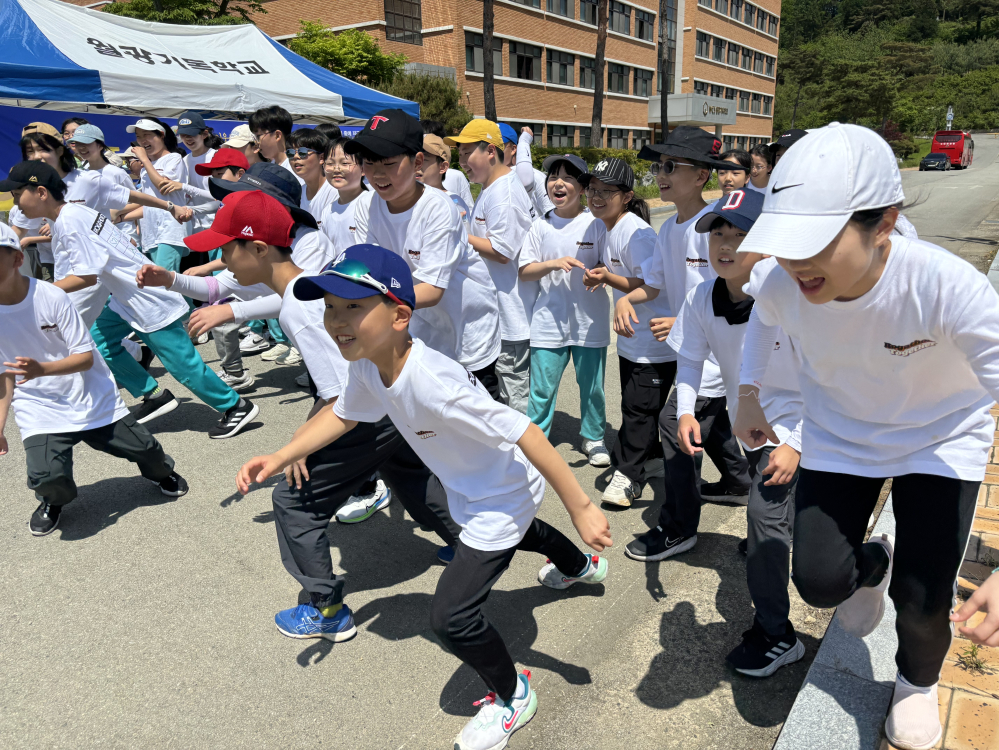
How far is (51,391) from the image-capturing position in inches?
161

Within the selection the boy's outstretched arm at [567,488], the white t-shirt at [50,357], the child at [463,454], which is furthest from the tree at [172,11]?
the boy's outstretched arm at [567,488]

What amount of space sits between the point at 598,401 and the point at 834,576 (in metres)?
2.67

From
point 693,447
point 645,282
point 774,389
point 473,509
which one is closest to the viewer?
point 473,509

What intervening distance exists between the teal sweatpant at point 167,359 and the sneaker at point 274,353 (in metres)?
1.94

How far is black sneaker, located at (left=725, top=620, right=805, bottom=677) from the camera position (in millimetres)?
2795

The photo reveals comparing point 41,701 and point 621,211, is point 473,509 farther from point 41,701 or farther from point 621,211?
point 621,211

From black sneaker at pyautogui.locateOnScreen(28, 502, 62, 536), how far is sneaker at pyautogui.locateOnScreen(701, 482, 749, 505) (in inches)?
154

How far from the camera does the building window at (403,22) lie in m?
38.1

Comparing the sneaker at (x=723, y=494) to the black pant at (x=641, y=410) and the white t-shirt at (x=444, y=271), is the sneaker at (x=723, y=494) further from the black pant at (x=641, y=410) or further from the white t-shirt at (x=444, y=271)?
the white t-shirt at (x=444, y=271)

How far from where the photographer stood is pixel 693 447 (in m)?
2.96

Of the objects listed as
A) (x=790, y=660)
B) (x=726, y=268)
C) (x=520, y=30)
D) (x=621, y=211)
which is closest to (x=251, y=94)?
(x=621, y=211)

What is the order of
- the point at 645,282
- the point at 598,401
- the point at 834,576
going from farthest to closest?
the point at 598,401, the point at 645,282, the point at 834,576

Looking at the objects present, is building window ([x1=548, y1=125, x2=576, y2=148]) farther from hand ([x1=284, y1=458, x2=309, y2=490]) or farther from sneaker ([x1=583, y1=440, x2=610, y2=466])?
hand ([x1=284, y1=458, x2=309, y2=490])

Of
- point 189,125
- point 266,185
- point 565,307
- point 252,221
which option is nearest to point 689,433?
point 565,307
